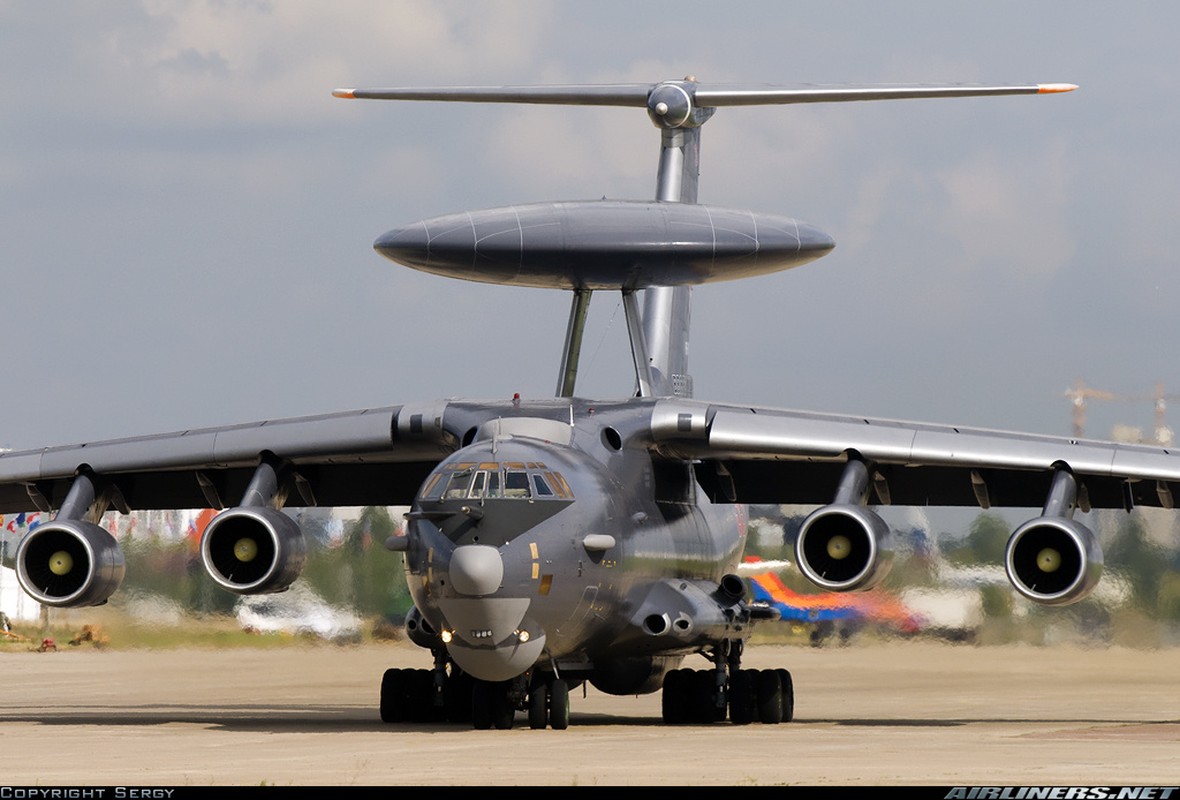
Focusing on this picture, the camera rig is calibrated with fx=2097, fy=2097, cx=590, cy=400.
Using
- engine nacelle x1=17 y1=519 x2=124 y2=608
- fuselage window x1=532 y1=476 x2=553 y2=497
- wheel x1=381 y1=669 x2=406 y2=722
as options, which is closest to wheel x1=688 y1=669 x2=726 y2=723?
wheel x1=381 y1=669 x2=406 y2=722

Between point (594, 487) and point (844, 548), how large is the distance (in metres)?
2.10

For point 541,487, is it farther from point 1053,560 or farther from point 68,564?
point 68,564

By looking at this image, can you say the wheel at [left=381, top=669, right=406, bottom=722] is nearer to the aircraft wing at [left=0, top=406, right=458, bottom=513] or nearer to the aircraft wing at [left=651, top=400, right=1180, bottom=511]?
the aircraft wing at [left=0, top=406, right=458, bottom=513]

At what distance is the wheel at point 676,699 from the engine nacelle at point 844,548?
2202 mm

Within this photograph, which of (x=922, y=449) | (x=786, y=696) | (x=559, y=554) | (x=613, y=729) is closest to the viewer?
(x=559, y=554)

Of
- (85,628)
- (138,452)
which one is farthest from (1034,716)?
(85,628)

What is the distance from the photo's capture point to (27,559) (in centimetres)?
1825

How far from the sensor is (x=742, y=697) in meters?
18.6

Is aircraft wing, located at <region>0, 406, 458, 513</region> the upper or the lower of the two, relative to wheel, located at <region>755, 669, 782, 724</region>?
upper

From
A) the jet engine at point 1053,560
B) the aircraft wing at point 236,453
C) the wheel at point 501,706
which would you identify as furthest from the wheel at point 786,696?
the aircraft wing at point 236,453

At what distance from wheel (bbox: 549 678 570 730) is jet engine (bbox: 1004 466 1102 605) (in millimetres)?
3682

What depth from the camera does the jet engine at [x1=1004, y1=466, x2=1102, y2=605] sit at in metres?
16.5

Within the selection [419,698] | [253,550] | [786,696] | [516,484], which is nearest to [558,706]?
[516,484]

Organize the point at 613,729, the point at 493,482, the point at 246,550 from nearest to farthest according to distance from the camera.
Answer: the point at 493,482
the point at 613,729
the point at 246,550
